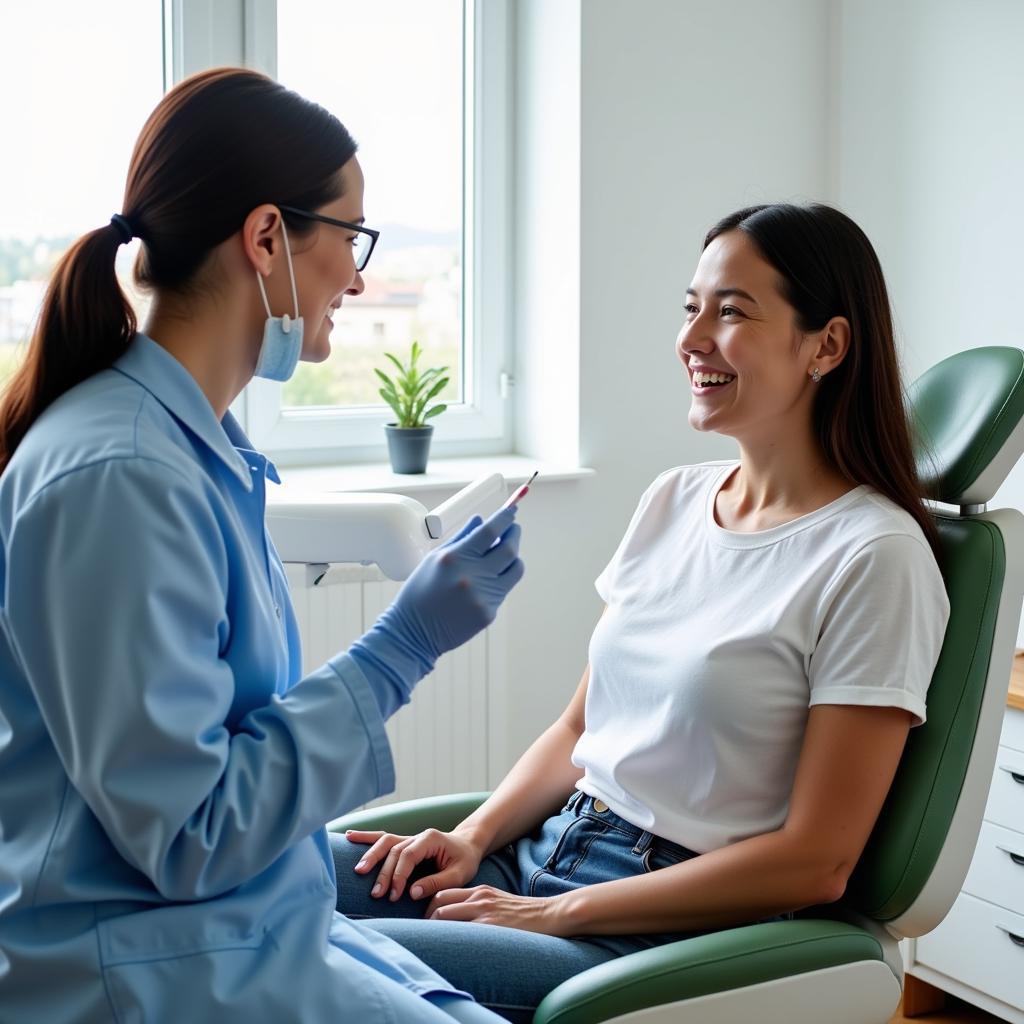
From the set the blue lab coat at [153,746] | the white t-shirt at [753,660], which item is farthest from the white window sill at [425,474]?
the blue lab coat at [153,746]

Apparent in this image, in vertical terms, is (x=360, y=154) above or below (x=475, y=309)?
above

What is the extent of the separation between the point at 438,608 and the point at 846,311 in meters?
0.72

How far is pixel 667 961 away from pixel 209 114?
87 centimetres

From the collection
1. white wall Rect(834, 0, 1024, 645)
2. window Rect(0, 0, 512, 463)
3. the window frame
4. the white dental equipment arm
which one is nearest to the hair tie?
the white dental equipment arm

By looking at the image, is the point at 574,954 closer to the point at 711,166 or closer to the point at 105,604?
the point at 105,604

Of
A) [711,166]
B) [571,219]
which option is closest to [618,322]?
[571,219]

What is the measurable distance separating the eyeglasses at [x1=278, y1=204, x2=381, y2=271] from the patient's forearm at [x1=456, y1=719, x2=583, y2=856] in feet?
2.43

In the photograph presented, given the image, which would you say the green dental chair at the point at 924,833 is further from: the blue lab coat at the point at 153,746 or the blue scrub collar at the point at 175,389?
the blue scrub collar at the point at 175,389

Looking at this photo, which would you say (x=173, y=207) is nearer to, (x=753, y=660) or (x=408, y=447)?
(x=753, y=660)

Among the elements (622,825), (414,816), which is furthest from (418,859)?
(622,825)

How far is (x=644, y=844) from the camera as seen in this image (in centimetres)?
147

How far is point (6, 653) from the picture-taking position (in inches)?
37.9

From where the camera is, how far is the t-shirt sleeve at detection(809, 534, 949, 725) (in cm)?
131

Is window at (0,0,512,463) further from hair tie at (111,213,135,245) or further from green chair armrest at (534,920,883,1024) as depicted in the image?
green chair armrest at (534,920,883,1024)
